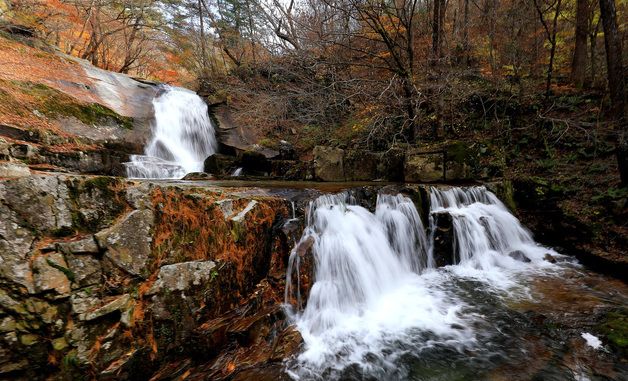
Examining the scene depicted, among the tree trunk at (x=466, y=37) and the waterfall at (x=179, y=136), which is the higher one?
the tree trunk at (x=466, y=37)

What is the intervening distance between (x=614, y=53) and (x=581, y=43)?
5206 mm

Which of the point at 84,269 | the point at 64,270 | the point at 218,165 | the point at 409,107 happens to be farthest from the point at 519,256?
the point at 218,165

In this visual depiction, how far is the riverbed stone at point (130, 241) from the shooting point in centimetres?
263

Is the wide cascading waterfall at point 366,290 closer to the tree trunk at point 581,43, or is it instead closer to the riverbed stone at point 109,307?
the riverbed stone at point 109,307

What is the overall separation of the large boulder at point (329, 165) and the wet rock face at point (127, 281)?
17.5ft

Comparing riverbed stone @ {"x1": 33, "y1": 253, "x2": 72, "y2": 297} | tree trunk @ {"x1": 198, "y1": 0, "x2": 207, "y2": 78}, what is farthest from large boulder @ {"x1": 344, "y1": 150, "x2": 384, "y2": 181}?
tree trunk @ {"x1": 198, "y1": 0, "x2": 207, "y2": 78}

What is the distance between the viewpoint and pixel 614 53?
17.5 feet

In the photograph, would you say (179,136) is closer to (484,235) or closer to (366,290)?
(366,290)

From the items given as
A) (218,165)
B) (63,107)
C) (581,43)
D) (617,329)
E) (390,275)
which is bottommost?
(617,329)

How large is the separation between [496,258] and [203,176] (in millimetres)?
7651

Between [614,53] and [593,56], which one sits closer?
[614,53]

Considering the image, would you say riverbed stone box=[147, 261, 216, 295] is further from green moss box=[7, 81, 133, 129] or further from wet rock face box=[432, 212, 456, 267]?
green moss box=[7, 81, 133, 129]

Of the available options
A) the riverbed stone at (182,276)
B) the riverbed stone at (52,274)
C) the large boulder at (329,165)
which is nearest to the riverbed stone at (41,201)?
the riverbed stone at (52,274)

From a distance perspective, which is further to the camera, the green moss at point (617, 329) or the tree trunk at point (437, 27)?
the tree trunk at point (437, 27)
